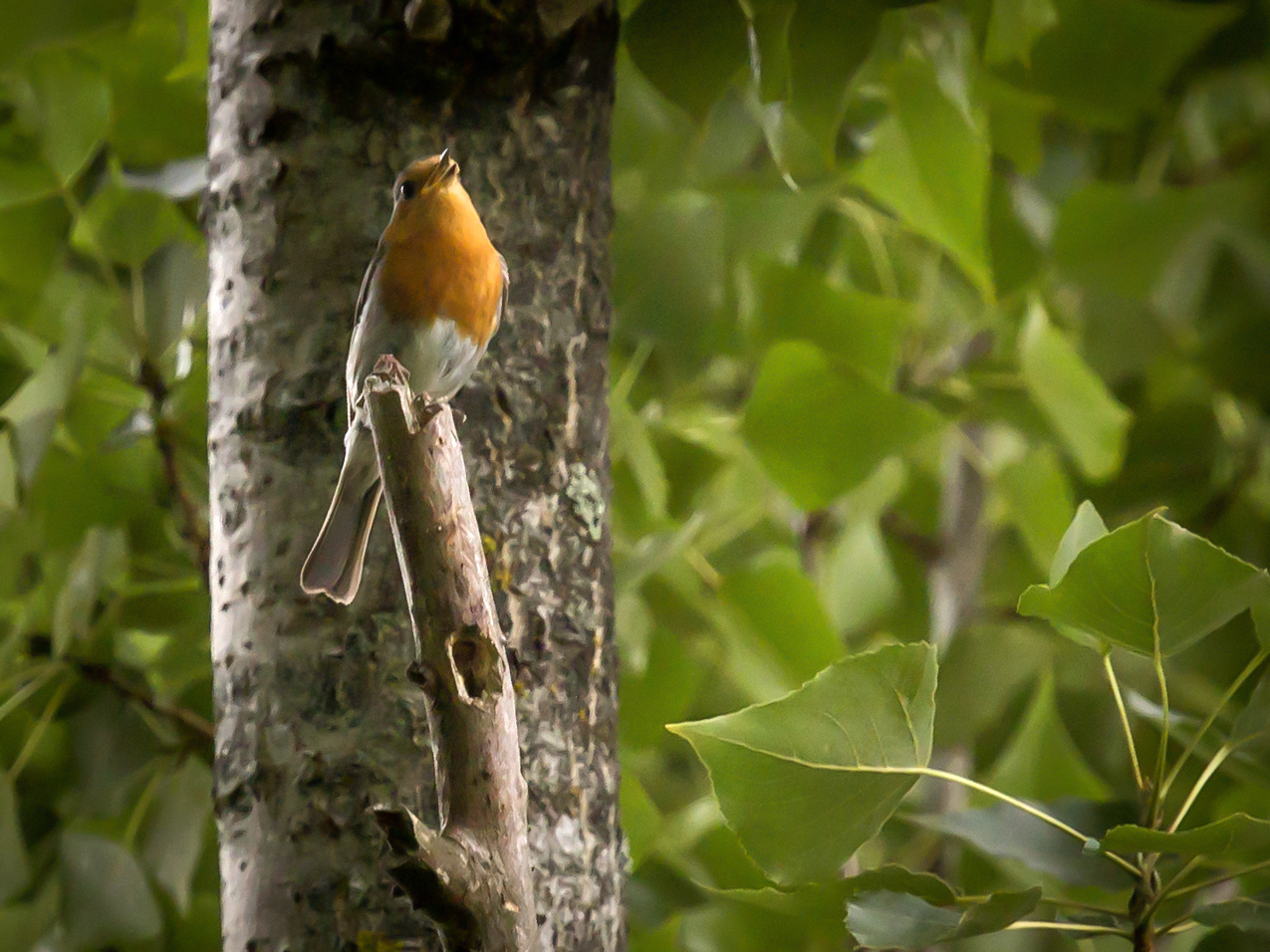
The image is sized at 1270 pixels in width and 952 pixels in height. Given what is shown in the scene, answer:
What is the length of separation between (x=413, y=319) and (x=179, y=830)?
496 mm

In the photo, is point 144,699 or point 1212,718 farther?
point 144,699

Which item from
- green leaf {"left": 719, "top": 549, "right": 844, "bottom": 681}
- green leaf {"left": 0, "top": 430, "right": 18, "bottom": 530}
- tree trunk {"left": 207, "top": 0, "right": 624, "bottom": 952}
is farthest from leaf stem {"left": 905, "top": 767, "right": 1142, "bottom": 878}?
green leaf {"left": 0, "top": 430, "right": 18, "bottom": 530}

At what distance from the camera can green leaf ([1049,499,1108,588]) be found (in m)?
0.46

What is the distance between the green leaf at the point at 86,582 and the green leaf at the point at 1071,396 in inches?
27.7

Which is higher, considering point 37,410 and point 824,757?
point 37,410

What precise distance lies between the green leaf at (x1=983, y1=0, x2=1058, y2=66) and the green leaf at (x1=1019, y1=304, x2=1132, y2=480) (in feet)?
0.72

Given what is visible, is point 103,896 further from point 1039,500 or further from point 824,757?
point 1039,500

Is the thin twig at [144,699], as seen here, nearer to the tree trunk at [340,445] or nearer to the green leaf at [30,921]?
the green leaf at [30,921]

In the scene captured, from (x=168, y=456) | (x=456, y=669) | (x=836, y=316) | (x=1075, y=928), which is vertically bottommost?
(x=1075, y=928)

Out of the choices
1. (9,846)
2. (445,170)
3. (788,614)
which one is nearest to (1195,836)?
(445,170)

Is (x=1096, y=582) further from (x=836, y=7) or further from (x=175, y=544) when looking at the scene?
(x=175, y=544)

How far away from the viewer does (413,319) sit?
0.45 m

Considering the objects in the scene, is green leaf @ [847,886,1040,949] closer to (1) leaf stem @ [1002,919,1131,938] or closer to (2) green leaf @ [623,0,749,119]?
(1) leaf stem @ [1002,919,1131,938]

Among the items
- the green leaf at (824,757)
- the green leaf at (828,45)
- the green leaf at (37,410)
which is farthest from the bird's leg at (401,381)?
the green leaf at (37,410)
